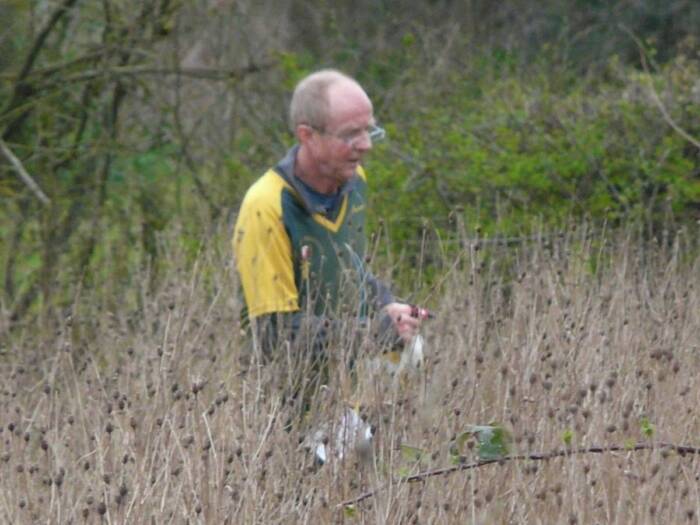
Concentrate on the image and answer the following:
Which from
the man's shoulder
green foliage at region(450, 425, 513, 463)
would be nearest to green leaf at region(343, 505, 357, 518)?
green foliage at region(450, 425, 513, 463)

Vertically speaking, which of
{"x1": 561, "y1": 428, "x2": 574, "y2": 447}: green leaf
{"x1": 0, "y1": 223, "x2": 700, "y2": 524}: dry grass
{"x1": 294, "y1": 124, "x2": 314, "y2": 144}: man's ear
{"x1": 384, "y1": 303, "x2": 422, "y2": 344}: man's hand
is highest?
{"x1": 294, "y1": 124, "x2": 314, "y2": 144}: man's ear

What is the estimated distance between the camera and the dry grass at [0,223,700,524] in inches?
165

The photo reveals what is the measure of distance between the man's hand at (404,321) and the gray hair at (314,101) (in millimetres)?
811

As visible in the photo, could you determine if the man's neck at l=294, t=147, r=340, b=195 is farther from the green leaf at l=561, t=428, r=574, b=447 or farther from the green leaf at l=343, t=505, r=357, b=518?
the green leaf at l=561, t=428, r=574, b=447

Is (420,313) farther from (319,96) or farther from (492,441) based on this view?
(319,96)

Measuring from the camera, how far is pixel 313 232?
5.75 metres

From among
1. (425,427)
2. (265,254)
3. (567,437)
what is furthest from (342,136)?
(567,437)

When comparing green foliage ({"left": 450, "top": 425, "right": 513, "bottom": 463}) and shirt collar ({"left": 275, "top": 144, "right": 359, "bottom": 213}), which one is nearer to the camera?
green foliage ({"left": 450, "top": 425, "right": 513, "bottom": 463})

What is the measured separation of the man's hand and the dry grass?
90 mm

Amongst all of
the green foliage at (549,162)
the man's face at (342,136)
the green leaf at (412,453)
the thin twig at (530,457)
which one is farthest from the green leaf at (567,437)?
the green foliage at (549,162)

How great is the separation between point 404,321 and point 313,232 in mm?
591

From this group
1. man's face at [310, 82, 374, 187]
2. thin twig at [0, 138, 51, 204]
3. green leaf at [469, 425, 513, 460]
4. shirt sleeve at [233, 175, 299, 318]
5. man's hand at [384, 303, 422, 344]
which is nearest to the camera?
green leaf at [469, 425, 513, 460]

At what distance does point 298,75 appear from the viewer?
10.3 m

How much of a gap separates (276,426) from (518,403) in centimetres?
70
